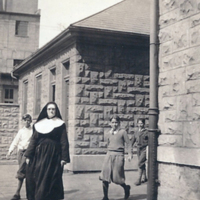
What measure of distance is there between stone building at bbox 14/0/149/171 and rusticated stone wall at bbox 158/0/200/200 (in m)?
6.78

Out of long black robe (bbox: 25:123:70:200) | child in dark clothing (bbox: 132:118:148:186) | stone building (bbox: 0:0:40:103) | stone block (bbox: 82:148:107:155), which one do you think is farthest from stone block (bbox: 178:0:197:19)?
stone building (bbox: 0:0:40:103)

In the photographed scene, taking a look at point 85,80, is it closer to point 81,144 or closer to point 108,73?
point 108,73

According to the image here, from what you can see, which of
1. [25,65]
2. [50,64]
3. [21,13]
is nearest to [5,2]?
[21,13]

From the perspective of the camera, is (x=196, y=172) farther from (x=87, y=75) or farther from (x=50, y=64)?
(x=50, y=64)

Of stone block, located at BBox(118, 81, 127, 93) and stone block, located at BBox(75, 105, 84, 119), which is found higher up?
stone block, located at BBox(118, 81, 127, 93)

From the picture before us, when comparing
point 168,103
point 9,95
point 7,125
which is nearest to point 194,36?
point 168,103

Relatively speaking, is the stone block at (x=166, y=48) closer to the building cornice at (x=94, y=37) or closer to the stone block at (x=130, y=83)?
the building cornice at (x=94, y=37)

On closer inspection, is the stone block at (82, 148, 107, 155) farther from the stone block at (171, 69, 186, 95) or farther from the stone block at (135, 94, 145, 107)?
the stone block at (171, 69, 186, 95)

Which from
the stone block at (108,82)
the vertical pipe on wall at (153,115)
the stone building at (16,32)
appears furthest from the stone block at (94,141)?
the stone building at (16,32)

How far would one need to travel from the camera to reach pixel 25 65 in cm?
2120

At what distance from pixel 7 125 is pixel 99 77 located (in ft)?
30.4

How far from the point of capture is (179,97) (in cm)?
707

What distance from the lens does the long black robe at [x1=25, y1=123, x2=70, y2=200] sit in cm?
788

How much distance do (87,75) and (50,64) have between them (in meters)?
3.64
